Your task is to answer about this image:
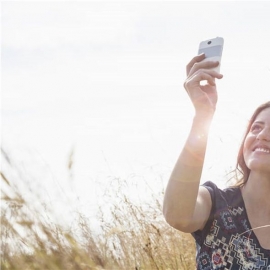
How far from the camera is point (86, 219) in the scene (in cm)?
325

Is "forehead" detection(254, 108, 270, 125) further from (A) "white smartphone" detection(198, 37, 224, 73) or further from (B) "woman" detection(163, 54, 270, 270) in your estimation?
(A) "white smartphone" detection(198, 37, 224, 73)

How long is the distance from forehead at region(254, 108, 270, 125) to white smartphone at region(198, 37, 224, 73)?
1.47 ft

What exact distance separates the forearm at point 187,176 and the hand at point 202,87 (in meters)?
0.04

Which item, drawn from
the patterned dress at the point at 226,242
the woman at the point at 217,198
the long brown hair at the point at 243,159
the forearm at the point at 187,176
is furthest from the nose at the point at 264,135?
the forearm at the point at 187,176

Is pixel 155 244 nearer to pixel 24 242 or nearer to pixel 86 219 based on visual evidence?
pixel 86 219

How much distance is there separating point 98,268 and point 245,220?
3.76 feet

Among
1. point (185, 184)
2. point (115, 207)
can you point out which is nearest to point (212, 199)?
point (185, 184)

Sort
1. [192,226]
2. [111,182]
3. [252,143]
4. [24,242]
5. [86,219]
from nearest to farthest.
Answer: [24,242]
[192,226]
[252,143]
[86,219]
[111,182]

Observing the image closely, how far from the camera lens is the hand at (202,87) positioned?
210 centimetres

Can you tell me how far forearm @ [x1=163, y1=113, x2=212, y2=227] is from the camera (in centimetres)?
209

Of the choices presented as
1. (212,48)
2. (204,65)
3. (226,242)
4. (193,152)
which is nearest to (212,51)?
(212,48)

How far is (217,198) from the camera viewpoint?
2545 millimetres

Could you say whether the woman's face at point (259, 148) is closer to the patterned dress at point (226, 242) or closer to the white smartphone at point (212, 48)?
the patterned dress at point (226, 242)

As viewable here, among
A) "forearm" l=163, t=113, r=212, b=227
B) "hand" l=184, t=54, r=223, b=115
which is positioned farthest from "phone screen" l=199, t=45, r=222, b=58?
"forearm" l=163, t=113, r=212, b=227
